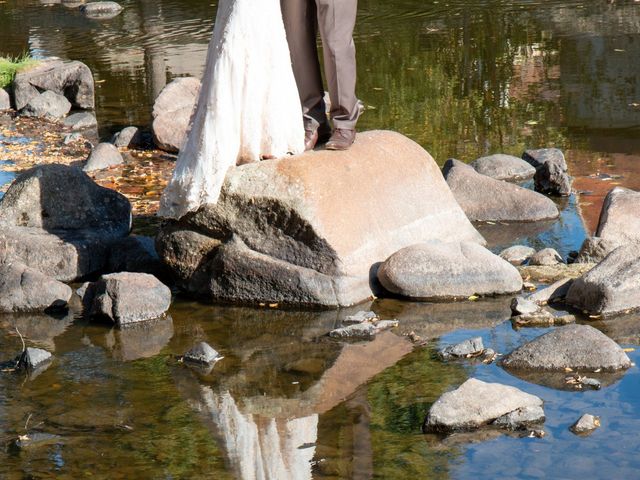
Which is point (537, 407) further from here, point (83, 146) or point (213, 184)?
point (83, 146)

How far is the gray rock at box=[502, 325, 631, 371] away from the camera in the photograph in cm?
584

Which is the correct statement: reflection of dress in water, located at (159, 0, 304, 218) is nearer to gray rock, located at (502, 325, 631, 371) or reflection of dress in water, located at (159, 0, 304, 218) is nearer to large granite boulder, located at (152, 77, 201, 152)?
gray rock, located at (502, 325, 631, 371)

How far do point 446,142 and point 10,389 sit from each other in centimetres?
641

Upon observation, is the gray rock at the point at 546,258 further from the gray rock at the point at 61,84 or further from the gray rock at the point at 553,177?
the gray rock at the point at 61,84

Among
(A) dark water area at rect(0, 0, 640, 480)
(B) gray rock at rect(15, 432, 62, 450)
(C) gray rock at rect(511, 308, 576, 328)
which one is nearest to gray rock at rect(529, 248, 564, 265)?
(A) dark water area at rect(0, 0, 640, 480)

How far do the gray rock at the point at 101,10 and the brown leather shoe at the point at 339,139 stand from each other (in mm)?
13456

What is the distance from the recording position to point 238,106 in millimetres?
7043

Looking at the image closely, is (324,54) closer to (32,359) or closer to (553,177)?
(32,359)

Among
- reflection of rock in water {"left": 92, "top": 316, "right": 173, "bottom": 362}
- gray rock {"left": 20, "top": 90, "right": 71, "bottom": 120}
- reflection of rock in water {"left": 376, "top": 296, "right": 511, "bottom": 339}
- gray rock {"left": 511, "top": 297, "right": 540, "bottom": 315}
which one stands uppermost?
gray rock {"left": 511, "top": 297, "right": 540, "bottom": 315}

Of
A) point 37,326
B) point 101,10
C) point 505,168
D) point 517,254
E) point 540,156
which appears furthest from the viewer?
point 101,10

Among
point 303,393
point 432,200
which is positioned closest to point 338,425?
point 303,393

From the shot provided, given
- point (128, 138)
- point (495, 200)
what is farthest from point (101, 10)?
point (495, 200)

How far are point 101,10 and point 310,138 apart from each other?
13725 millimetres

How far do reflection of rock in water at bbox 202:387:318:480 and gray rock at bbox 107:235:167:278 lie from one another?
204cm
